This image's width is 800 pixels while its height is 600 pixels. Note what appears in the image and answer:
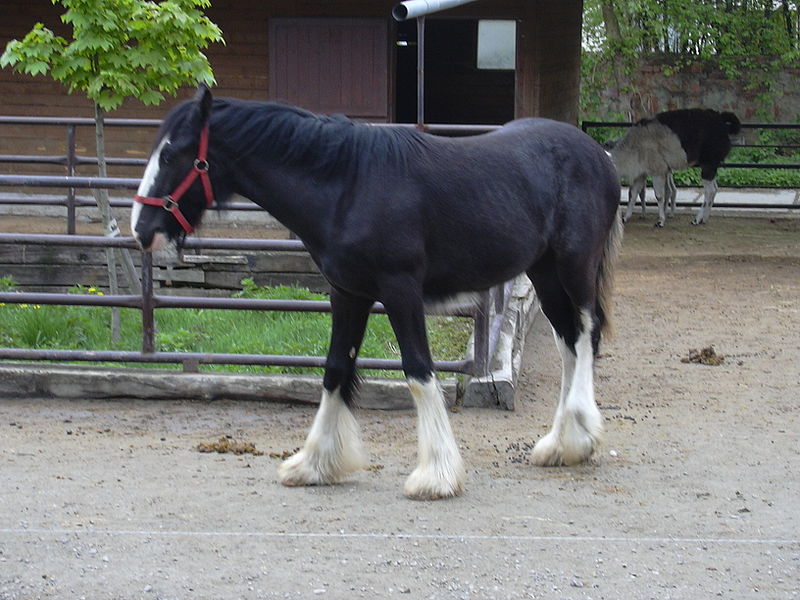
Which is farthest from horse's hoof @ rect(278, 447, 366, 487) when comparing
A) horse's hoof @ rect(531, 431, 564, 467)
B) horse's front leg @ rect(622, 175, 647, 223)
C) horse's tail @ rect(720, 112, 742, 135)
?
horse's tail @ rect(720, 112, 742, 135)

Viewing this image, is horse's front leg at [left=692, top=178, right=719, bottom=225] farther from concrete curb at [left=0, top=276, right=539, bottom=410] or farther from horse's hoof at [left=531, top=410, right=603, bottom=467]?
horse's hoof at [left=531, top=410, right=603, bottom=467]

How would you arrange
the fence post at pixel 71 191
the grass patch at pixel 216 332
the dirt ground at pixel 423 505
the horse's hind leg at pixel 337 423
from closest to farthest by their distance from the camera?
1. the dirt ground at pixel 423 505
2. the horse's hind leg at pixel 337 423
3. the grass patch at pixel 216 332
4. the fence post at pixel 71 191

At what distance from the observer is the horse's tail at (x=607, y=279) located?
18.2 feet

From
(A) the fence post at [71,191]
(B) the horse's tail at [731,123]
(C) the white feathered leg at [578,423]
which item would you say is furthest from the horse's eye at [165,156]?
(B) the horse's tail at [731,123]

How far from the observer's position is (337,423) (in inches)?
195

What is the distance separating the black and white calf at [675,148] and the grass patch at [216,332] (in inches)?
328

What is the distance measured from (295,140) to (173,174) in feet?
1.75

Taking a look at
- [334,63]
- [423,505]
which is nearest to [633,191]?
[334,63]

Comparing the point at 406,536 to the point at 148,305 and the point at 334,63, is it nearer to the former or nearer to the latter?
the point at 148,305

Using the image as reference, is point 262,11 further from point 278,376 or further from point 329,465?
point 329,465

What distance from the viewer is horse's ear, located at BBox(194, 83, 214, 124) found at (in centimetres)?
455

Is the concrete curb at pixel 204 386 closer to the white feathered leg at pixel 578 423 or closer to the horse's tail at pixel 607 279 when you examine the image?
the horse's tail at pixel 607 279

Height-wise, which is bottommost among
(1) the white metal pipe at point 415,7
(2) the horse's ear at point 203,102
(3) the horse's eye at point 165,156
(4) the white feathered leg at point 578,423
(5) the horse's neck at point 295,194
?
(4) the white feathered leg at point 578,423

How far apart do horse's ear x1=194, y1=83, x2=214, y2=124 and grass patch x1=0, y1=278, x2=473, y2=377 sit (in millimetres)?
2439
